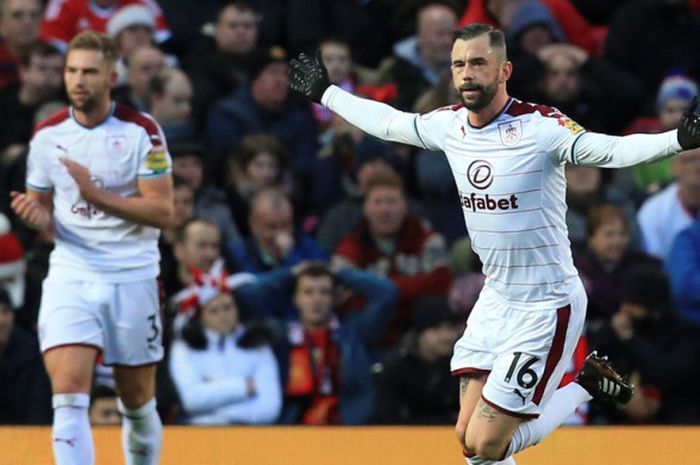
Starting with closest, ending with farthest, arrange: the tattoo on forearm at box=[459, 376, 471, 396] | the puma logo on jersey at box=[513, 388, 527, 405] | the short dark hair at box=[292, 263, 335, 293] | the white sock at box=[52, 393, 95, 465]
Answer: the puma logo on jersey at box=[513, 388, 527, 405], the tattoo on forearm at box=[459, 376, 471, 396], the white sock at box=[52, 393, 95, 465], the short dark hair at box=[292, 263, 335, 293]

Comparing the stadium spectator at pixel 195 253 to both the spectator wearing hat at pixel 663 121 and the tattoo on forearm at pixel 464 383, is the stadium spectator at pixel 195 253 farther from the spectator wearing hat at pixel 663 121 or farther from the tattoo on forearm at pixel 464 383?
the tattoo on forearm at pixel 464 383

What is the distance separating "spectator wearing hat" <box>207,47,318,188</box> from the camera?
1184cm

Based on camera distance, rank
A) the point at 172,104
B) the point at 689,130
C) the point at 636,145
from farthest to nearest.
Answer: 1. the point at 172,104
2. the point at 636,145
3. the point at 689,130

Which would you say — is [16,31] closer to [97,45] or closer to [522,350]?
[97,45]

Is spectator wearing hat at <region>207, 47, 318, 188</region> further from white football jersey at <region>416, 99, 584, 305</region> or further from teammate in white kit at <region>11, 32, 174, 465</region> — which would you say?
white football jersey at <region>416, 99, 584, 305</region>

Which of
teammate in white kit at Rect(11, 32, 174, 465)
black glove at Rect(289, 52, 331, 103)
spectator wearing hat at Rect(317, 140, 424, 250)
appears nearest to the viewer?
black glove at Rect(289, 52, 331, 103)

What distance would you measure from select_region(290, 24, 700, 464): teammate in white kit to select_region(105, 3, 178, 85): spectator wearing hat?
177 inches

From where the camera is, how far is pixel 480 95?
292 inches

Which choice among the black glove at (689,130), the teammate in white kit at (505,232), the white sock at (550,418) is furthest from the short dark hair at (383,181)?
the black glove at (689,130)

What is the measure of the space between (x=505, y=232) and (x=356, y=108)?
866mm

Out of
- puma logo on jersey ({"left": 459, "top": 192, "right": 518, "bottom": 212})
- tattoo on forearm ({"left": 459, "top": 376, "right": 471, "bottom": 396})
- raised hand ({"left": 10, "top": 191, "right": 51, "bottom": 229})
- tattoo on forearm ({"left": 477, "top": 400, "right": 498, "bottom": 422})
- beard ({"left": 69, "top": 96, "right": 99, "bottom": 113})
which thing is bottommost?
tattoo on forearm ({"left": 477, "top": 400, "right": 498, "bottom": 422})

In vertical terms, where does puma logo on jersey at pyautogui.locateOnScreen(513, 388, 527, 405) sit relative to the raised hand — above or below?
below

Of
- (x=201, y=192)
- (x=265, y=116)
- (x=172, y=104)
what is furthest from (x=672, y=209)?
(x=172, y=104)

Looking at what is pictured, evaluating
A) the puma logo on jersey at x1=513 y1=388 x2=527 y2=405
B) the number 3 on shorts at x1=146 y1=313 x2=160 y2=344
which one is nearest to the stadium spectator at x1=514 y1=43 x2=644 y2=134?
the number 3 on shorts at x1=146 y1=313 x2=160 y2=344
